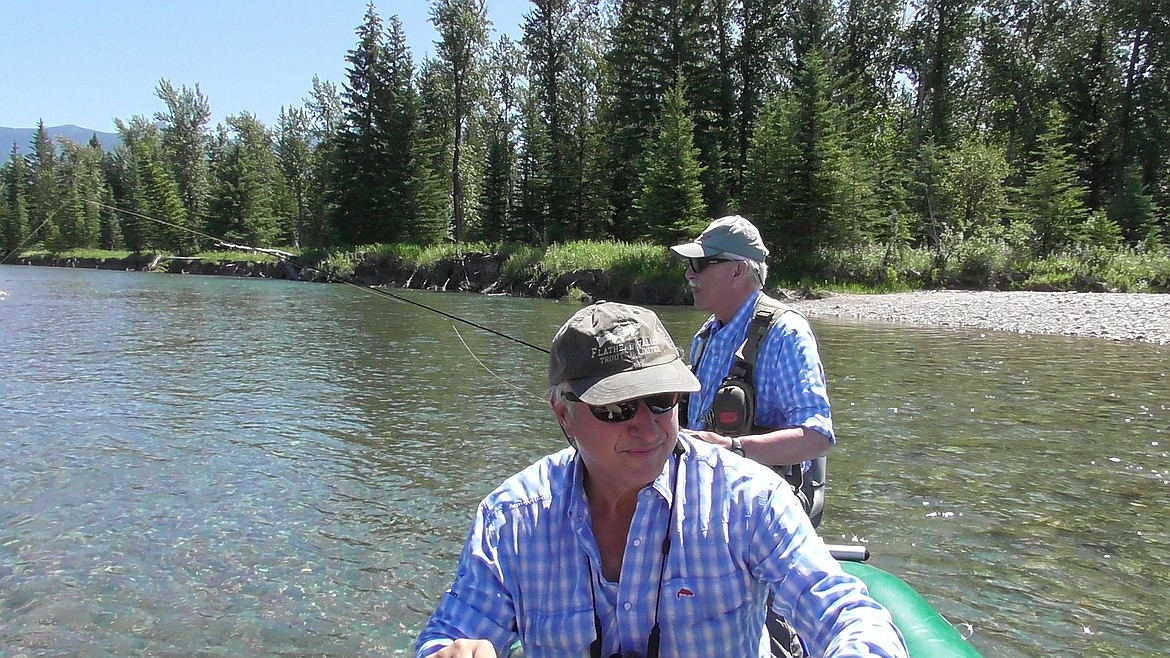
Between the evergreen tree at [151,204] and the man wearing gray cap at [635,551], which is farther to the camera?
the evergreen tree at [151,204]

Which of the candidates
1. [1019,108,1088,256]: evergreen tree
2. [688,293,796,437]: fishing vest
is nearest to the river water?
[688,293,796,437]: fishing vest

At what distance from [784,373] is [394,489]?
17.8 ft

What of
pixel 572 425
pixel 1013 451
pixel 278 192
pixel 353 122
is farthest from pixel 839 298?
pixel 278 192

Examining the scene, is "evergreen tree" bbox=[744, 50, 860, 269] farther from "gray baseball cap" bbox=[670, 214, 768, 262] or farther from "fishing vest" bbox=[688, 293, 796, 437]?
"fishing vest" bbox=[688, 293, 796, 437]

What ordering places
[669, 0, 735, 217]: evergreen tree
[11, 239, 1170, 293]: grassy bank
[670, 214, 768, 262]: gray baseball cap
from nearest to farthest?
1. [670, 214, 768, 262]: gray baseball cap
2. [11, 239, 1170, 293]: grassy bank
3. [669, 0, 735, 217]: evergreen tree

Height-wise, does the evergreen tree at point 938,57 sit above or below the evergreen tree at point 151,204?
above

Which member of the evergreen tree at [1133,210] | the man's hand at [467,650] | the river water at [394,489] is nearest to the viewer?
the man's hand at [467,650]

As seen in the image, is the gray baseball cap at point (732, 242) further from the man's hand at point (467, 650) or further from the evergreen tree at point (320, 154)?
the evergreen tree at point (320, 154)

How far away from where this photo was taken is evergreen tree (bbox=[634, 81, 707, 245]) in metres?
35.4

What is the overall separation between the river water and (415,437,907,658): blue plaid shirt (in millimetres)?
3281

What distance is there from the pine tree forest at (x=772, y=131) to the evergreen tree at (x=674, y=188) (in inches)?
4.4

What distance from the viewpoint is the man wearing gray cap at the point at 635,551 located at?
1874mm

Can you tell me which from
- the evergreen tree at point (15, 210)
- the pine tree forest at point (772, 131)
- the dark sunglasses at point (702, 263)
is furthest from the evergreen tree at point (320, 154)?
the dark sunglasses at point (702, 263)

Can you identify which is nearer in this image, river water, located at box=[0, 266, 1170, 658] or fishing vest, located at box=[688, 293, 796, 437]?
fishing vest, located at box=[688, 293, 796, 437]
